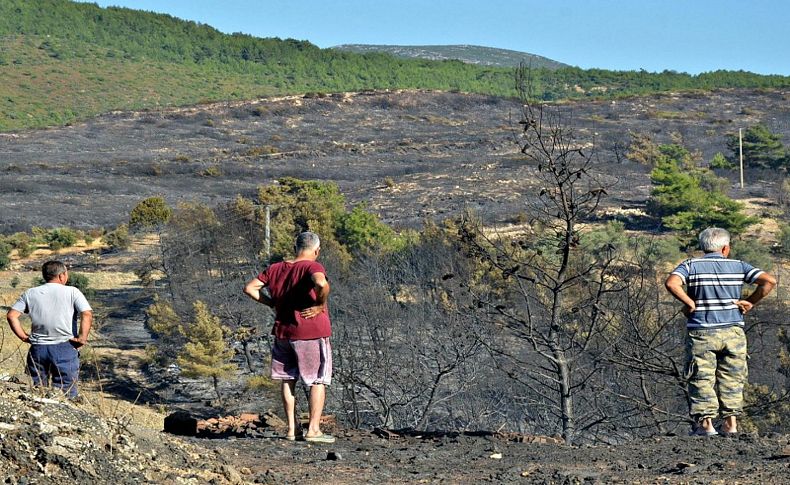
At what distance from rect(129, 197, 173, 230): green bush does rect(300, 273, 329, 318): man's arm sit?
3145 centimetres

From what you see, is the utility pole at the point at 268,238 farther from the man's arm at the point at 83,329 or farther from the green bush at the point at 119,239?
the man's arm at the point at 83,329

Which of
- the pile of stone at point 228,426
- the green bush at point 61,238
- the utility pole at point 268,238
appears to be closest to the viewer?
the pile of stone at point 228,426

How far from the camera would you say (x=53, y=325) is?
265 inches

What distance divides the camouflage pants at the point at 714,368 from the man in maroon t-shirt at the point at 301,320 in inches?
80.3

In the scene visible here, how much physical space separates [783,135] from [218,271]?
4334 centimetres

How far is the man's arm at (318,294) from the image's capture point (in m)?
6.25

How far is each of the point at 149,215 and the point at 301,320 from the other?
32456mm

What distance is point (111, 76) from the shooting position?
307 feet

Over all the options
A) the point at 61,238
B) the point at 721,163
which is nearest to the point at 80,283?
the point at 61,238

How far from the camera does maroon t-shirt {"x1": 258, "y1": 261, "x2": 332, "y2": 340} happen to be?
636cm

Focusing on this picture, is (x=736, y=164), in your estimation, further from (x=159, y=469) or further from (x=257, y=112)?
(x=159, y=469)

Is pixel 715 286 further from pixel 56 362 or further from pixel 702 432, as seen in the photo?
pixel 56 362

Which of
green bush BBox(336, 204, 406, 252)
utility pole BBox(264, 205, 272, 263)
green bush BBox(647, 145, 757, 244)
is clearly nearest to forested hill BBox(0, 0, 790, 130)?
green bush BBox(647, 145, 757, 244)

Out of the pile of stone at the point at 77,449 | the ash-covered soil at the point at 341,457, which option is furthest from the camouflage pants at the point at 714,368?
the pile of stone at the point at 77,449
